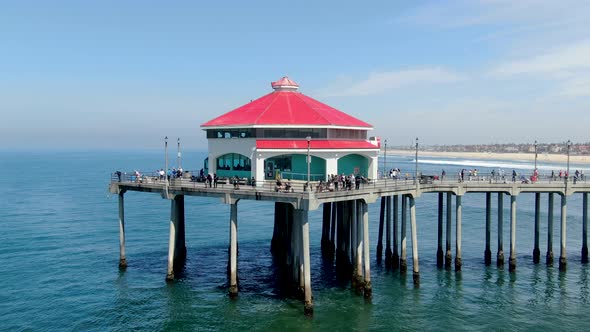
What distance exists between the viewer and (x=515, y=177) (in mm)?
46531

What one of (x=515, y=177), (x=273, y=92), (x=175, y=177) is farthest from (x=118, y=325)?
(x=515, y=177)

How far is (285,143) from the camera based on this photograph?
1574 inches

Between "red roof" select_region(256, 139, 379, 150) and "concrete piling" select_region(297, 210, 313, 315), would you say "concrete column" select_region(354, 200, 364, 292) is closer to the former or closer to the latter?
"red roof" select_region(256, 139, 379, 150)

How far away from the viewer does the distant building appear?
39875 mm

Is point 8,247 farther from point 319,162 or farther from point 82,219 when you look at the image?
point 319,162

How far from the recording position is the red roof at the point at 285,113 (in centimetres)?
4109

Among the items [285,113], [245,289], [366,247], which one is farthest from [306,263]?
[285,113]

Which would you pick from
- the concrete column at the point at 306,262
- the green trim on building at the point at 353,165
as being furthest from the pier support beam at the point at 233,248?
the green trim on building at the point at 353,165

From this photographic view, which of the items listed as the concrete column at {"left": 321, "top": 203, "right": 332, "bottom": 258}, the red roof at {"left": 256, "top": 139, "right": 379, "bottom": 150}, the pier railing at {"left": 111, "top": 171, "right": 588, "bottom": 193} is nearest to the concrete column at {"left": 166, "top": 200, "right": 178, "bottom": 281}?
the pier railing at {"left": 111, "top": 171, "right": 588, "bottom": 193}

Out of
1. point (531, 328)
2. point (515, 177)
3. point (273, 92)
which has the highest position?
point (273, 92)

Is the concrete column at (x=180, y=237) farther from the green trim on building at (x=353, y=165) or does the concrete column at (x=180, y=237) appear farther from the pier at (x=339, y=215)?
the green trim on building at (x=353, y=165)

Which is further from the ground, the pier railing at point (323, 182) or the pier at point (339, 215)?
the pier railing at point (323, 182)

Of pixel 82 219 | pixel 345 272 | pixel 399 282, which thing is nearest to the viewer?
pixel 399 282

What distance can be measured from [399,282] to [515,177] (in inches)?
585
